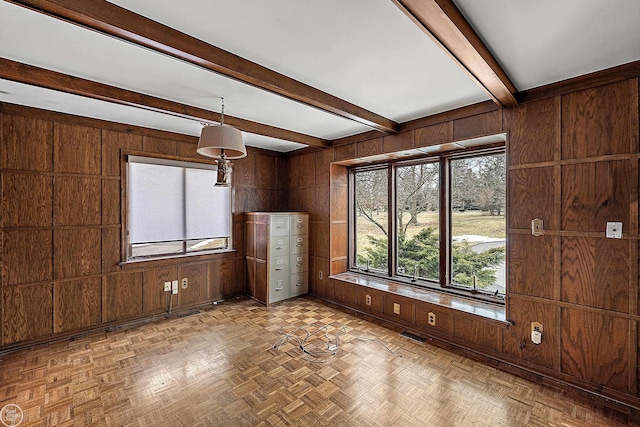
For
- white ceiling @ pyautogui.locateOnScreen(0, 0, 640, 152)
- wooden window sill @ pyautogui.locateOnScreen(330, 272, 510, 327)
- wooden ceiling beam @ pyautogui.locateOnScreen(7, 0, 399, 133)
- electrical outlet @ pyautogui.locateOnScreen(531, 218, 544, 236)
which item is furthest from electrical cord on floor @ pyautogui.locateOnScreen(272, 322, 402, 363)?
white ceiling @ pyautogui.locateOnScreen(0, 0, 640, 152)

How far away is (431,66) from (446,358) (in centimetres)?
256

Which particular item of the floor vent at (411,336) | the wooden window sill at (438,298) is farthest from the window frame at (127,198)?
the floor vent at (411,336)

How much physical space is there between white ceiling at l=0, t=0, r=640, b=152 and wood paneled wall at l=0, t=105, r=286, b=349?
489mm

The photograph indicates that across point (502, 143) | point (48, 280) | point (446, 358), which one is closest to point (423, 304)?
point (446, 358)

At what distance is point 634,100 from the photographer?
206 cm

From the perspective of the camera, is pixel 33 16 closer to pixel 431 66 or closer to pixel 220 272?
pixel 431 66

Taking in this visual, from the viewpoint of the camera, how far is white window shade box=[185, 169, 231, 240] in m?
4.14

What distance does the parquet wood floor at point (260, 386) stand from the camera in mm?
2000

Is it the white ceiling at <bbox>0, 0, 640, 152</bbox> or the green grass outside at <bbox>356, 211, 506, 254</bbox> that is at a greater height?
the white ceiling at <bbox>0, 0, 640, 152</bbox>

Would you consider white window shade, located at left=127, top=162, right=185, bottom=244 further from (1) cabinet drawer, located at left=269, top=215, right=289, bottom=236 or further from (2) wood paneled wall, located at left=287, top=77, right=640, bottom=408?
(2) wood paneled wall, located at left=287, top=77, right=640, bottom=408

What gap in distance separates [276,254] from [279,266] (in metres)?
0.20

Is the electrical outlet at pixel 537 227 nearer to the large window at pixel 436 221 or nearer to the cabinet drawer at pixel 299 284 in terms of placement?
the large window at pixel 436 221

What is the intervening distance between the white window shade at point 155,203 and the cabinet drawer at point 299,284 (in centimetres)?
176

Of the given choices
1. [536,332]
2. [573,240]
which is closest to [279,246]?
[536,332]
